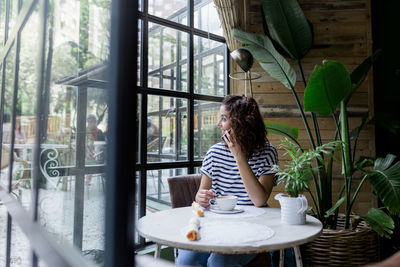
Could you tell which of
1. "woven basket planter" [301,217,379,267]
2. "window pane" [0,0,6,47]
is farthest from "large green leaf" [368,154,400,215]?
"window pane" [0,0,6,47]

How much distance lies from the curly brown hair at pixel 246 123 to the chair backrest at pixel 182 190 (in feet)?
1.46

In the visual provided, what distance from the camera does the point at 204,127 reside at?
2.77 meters

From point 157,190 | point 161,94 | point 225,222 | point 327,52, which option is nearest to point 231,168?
point 225,222

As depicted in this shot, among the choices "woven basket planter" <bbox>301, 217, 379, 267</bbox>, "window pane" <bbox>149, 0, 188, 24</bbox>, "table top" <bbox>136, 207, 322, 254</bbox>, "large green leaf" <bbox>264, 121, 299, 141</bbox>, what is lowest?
"woven basket planter" <bbox>301, 217, 379, 267</bbox>

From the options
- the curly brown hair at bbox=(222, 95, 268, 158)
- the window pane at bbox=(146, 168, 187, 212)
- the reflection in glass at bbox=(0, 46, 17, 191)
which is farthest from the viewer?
the window pane at bbox=(146, 168, 187, 212)

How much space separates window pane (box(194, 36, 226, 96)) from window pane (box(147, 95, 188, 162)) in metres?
0.30

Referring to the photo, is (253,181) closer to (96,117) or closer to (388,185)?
(388,185)

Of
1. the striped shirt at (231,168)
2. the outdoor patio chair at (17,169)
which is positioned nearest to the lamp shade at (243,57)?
the striped shirt at (231,168)

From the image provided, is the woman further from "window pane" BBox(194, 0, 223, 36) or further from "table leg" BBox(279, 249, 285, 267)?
"window pane" BBox(194, 0, 223, 36)

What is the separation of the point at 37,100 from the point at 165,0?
194 centimetres

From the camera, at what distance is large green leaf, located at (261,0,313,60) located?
236 cm

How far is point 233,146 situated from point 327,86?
0.70 meters

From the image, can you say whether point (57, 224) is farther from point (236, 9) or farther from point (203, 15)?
point (203, 15)

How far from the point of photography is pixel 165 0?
2.52 meters
